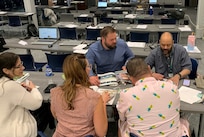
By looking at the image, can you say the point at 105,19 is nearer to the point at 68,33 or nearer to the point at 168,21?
the point at 68,33

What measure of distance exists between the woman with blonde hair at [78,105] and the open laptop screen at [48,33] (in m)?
3.23

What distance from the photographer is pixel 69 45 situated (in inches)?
187

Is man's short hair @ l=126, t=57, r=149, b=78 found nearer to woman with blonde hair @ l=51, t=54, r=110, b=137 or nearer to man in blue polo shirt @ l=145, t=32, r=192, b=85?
woman with blonde hair @ l=51, t=54, r=110, b=137

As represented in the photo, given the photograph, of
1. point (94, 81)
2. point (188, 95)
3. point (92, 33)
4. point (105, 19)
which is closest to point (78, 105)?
point (94, 81)

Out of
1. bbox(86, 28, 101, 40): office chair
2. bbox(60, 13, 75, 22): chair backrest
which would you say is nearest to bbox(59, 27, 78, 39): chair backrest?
bbox(86, 28, 101, 40): office chair

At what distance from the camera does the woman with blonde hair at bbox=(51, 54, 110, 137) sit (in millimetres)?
1910

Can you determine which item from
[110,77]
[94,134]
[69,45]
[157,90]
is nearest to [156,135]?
[157,90]

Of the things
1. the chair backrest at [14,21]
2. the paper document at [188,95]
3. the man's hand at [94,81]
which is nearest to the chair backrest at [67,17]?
the chair backrest at [14,21]

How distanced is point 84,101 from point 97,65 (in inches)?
62.8

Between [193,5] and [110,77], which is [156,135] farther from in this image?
[193,5]

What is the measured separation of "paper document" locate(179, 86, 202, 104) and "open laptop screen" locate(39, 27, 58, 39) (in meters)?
3.19

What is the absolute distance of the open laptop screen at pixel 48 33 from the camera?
16.7 feet

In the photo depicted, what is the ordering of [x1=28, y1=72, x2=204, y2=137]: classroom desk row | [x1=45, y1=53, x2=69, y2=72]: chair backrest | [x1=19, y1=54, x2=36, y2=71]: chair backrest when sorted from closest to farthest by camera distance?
[x1=28, y1=72, x2=204, y2=137]: classroom desk row
[x1=45, y1=53, x2=69, y2=72]: chair backrest
[x1=19, y1=54, x2=36, y2=71]: chair backrest

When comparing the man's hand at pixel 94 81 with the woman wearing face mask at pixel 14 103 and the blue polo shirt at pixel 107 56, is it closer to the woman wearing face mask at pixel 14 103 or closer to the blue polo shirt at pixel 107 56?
the blue polo shirt at pixel 107 56
